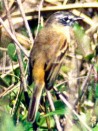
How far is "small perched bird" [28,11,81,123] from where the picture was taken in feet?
13.9

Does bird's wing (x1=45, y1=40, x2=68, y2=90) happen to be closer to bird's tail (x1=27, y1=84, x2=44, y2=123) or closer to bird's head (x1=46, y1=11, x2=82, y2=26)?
bird's tail (x1=27, y1=84, x2=44, y2=123)

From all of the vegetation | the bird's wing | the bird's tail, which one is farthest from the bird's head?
the bird's tail

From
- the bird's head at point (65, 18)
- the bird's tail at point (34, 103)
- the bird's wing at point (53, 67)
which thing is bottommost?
the bird's tail at point (34, 103)

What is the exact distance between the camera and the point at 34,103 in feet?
13.4

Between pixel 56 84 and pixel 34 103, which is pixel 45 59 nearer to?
pixel 34 103

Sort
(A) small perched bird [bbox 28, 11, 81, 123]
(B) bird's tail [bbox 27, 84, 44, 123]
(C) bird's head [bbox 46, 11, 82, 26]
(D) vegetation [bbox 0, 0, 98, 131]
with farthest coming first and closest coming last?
(C) bird's head [bbox 46, 11, 82, 26] → (A) small perched bird [bbox 28, 11, 81, 123] → (B) bird's tail [bbox 27, 84, 44, 123] → (D) vegetation [bbox 0, 0, 98, 131]

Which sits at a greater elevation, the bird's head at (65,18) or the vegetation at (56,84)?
the bird's head at (65,18)

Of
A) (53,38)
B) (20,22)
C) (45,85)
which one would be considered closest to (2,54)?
(20,22)

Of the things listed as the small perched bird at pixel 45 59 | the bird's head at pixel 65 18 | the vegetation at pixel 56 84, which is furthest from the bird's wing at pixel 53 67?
the bird's head at pixel 65 18

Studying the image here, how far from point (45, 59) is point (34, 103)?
54 centimetres

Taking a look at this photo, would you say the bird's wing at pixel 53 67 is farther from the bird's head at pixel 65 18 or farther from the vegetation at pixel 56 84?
the bird's head at pixel 65 18

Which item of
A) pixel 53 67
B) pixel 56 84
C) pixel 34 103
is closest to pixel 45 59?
pixel 53 67

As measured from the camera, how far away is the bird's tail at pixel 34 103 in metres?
3.89

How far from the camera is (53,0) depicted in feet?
21.5
